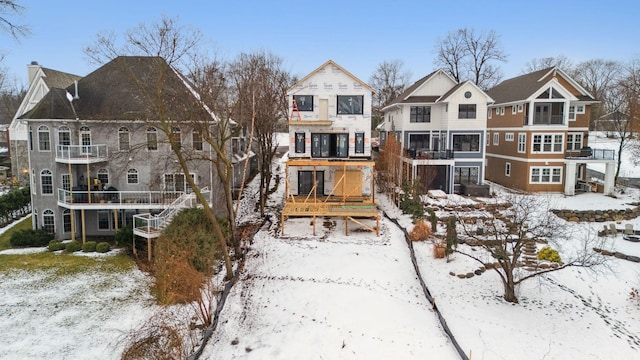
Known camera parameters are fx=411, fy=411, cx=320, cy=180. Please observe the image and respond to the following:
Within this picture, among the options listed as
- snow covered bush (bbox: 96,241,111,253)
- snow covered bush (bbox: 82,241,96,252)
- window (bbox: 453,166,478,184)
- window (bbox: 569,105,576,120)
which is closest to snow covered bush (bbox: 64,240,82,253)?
→ snow covered bush (bbox: 82,241,96,252)

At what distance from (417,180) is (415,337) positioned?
15.9 m

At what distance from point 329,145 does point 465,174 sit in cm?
1135

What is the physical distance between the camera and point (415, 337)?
1299cm

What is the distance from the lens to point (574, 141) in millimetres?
32125

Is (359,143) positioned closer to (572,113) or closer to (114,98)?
(114,98)

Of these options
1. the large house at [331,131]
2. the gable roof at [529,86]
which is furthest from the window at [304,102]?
the gable roof at [529,86]

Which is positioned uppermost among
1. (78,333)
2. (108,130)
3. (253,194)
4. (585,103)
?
(585,103)

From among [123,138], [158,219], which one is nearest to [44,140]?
[123,138]

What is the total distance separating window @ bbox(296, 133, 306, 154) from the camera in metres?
27.4

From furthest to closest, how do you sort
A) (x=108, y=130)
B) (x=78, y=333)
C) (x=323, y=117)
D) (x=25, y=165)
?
(x=25, y=165), (x=323, y=117), (x=108, y=130), (x=78, y=333)

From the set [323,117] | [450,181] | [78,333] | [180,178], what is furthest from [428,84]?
[78,333]

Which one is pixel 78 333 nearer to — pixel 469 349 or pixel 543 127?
pixel 469 349

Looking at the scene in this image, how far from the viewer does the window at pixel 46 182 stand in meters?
24.5

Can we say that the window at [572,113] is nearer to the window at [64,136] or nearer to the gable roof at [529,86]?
the gable roof at [529,86]
